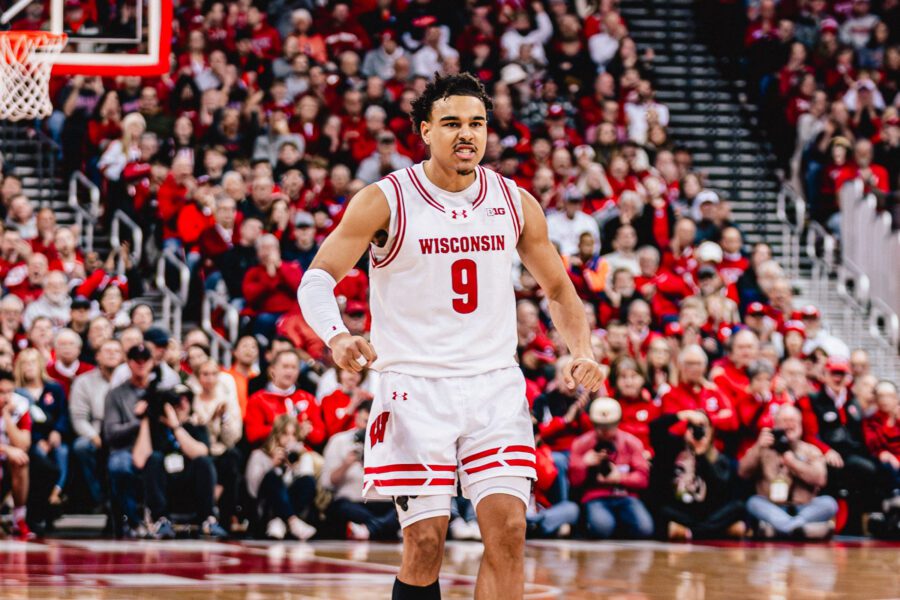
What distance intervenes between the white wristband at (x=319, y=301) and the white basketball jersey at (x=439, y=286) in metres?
0.26

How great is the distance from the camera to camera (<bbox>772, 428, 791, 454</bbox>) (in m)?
13.6

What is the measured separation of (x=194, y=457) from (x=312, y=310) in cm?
692

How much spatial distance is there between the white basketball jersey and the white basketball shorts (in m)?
0.08

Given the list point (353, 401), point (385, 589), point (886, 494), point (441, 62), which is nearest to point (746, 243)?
point (441, 62)

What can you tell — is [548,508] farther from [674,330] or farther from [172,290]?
[172,290]

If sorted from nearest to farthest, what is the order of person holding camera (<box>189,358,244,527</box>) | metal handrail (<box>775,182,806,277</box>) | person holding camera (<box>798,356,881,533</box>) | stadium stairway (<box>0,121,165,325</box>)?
1. person holding camera (<box>189,358,244,527</box>)
2. person holding camera (<box>798,356,881,533</box>)
3. stadium stairway (<box>0,121,165,325</box>)
4. metal handrail (<box>775,182,806,277</box>)

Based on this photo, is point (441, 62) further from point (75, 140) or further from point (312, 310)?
point (312, 310)

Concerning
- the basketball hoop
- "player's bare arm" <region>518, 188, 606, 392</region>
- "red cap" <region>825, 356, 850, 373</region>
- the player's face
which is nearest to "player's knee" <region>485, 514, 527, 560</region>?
"player's bare arm" <region>518, 188, 606, 392</region>

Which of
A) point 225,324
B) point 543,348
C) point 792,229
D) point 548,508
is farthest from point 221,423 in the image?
point 792,229

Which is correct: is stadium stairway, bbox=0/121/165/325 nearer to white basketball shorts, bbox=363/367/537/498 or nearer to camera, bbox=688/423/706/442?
camera, bbox=688/423/706/442

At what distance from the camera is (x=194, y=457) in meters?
12.8

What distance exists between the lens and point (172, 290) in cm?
1600

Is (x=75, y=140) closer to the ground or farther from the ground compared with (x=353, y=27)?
closer to the ground

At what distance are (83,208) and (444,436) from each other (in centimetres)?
1166
